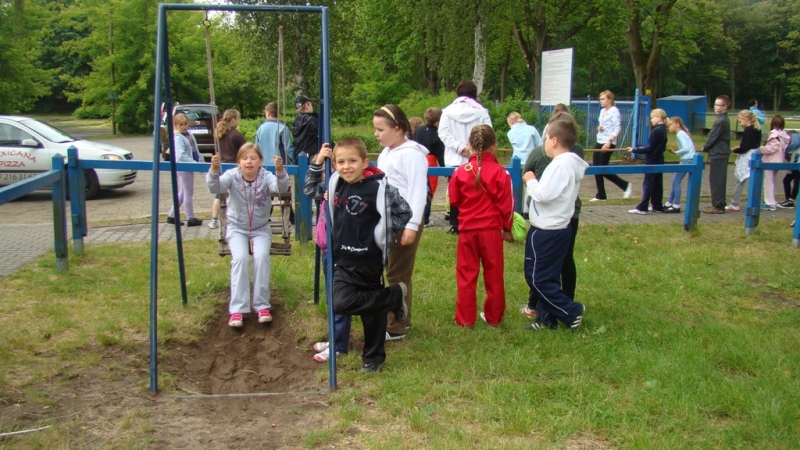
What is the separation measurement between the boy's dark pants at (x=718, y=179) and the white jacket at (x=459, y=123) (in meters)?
5.00

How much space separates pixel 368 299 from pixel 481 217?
4.55ft

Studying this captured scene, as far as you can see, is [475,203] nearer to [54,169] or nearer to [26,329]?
[26,329]

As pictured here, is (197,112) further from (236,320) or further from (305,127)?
(236,320)

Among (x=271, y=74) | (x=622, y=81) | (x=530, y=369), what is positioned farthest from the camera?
(x=622, y=81)

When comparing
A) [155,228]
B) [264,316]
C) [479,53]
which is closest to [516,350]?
[264,316]

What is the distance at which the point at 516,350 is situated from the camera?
17.3ft

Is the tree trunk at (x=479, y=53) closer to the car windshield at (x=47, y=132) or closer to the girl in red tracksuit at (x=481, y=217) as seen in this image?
the car windshield at (x=47, y=132)

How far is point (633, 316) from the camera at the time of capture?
20.0ft

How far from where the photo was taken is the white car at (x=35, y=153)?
1398 cm

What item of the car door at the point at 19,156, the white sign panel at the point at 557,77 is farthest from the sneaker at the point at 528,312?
the white sign panel at the point at 557,77

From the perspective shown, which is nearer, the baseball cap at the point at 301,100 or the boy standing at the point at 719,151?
the baseball cap at the point at 301,100

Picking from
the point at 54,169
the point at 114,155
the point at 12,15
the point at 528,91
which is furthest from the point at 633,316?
the point at 528,91

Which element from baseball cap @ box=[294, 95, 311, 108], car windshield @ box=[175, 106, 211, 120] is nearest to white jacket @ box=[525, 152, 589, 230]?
baseball cap @ box=[294, 95, 311, 108]

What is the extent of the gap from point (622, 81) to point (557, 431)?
76206 mm
